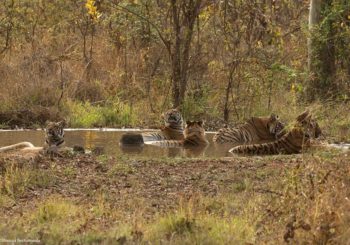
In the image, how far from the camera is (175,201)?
8.48 metres

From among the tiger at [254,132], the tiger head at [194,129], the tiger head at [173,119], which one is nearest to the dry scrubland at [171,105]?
the tiger at [254,132]

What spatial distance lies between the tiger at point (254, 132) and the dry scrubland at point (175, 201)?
3.48 metres

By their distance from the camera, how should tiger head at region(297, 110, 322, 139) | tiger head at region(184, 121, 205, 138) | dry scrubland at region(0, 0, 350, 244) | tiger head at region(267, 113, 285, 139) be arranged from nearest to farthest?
dry scrubland at region(0, 0, 350, 244) → tiger head at region(297, 110, 322, 139) → tiger head at region(184, 121, 205, 138) → tiger head at region(267, 113, 285, 139)

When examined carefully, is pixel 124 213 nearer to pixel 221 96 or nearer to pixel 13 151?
pixel 13 151

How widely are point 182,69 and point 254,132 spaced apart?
9.08 ft

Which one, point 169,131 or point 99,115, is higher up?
point 99,115

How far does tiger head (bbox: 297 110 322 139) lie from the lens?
12.2 metres

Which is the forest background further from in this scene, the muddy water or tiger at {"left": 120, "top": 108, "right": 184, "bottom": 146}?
tiger at {"left": 120, "top": 108, "right": 184, "bottom": 146}

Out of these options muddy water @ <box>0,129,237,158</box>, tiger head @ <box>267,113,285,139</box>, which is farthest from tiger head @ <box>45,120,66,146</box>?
tiger head @ <box>267,113,285,139</box>

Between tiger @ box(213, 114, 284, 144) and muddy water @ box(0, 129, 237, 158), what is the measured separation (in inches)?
11.2

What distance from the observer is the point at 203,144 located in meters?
14.0

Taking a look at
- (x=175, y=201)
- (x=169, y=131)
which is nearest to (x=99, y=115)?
(x=169, y=131)

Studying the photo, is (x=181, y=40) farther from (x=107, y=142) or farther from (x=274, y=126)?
(x=107, y=142)

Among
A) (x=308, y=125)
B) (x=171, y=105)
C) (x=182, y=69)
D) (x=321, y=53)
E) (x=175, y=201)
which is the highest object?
(x=321, y=53)
